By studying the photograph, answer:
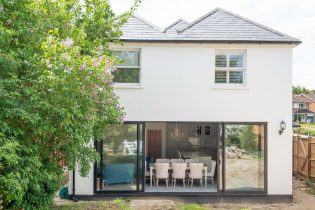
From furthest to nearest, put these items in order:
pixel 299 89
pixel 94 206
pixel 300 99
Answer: pixel 299 89, pixel 300 99, pixel 94 206

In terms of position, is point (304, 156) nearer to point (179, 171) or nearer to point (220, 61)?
point (179, 171)

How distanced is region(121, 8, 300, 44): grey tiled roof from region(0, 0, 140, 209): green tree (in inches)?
198

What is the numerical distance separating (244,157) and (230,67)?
3.92 meters

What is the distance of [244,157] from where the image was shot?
47.8 feet

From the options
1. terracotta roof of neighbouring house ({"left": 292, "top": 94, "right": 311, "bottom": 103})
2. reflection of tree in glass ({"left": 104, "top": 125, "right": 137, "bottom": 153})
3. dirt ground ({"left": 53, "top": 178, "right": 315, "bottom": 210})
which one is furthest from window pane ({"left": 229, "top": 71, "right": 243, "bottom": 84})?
terracotta roof of neighbouring house ({"left": 292, "top": 94, "right": 311, "bottom": 103})

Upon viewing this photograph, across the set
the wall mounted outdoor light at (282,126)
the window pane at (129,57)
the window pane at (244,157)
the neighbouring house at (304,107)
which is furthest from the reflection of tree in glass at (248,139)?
the neighbouring house at (304,107)

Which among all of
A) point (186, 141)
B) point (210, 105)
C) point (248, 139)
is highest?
point (210, 105)

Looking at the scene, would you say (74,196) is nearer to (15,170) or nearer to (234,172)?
(234,172)

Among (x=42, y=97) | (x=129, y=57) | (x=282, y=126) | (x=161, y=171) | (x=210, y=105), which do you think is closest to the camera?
(x=42, y=97)

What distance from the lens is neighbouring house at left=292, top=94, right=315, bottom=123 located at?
90419mm

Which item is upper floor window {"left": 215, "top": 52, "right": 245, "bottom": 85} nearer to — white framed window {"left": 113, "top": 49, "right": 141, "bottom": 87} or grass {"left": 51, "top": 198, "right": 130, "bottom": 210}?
white framed window {"left": 113, "top": 49, "right": 141, "bottom": 87}

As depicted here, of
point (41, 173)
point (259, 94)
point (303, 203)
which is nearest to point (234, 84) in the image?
point (259, 94)

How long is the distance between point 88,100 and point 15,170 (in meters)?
2.50

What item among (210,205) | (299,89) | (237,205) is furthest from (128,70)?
(299,89)
